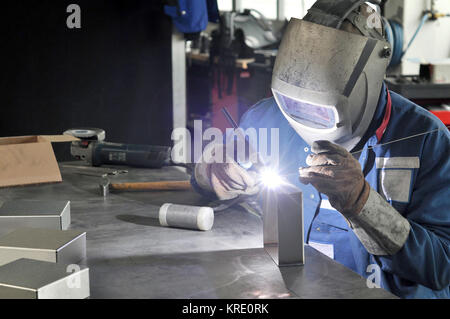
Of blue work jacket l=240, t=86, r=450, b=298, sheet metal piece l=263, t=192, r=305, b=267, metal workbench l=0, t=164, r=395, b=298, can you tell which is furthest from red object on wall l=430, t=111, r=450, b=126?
sheet metal piece l=263, t=192, r=305, b=267

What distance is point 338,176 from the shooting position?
1.32m

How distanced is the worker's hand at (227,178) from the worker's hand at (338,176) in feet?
1.39

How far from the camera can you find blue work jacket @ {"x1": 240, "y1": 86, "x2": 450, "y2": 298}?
146cm

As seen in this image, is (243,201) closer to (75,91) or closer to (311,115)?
(311,115)

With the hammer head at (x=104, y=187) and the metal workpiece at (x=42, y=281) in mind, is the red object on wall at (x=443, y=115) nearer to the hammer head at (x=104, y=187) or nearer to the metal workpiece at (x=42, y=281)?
the hammer head at (x=104, y=187)

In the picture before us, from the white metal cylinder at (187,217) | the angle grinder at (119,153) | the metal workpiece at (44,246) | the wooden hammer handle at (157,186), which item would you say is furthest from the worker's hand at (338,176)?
the angle grinder at (119,153)

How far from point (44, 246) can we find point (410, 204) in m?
0.93

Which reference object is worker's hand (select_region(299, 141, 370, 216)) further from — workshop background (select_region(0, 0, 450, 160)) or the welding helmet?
workshop background (select_region(0, 0, 450, 160))

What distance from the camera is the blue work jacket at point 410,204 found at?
1456 mm

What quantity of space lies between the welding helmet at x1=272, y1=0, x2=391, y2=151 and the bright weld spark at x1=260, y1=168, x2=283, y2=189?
0.51 ft

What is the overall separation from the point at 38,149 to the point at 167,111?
5.63 ft

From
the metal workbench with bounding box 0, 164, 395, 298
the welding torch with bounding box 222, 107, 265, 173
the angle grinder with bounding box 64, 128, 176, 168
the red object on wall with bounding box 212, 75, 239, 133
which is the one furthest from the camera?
the red object on wall with bounding box 212, 75, 239, 133
